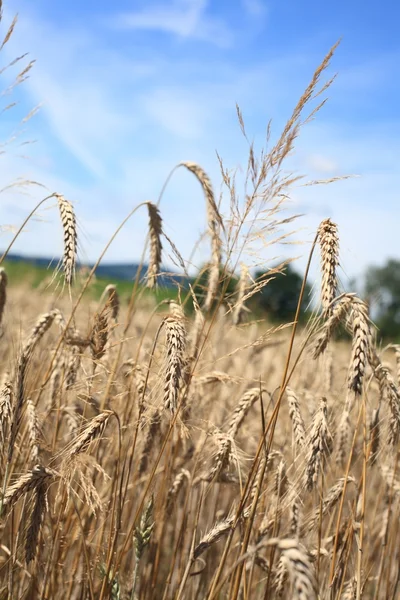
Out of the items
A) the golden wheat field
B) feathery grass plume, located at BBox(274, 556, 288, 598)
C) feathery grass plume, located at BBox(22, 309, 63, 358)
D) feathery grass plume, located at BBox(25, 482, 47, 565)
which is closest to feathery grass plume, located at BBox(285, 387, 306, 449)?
the golden wheat field

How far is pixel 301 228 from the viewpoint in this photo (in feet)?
6.94

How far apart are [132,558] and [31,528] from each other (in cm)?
124

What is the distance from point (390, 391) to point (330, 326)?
0.43m

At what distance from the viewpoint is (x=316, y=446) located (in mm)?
2068

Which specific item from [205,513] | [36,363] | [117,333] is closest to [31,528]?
[117,333]

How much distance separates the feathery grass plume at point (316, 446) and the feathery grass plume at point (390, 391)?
303 millimetres

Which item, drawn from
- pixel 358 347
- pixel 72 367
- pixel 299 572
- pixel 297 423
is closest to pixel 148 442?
pixel 72 367

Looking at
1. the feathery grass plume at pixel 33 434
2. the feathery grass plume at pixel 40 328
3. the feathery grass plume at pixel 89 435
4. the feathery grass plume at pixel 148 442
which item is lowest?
the feathery grass plume at pixel 148 442

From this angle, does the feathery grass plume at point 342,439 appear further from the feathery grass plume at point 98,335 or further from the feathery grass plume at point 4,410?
the feathery grass plume at point 4,410

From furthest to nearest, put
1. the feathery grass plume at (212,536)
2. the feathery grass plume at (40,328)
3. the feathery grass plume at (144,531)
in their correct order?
the feathery grass plume at (40,328), the feathery grass plume at (144,531), the feathery grass plume at (212,536)

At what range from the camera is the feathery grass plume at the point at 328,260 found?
5.79 feet

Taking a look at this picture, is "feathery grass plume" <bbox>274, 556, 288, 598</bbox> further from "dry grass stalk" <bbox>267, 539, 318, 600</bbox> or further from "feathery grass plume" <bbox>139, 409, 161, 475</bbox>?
"dry grass stalk" <bbox>267, 539, 318, 600</bbox>

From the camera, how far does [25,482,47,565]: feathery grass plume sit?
186 cm

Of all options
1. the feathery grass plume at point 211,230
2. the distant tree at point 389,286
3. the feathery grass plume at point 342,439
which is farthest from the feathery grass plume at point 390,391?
the distant tree at point 389,286
